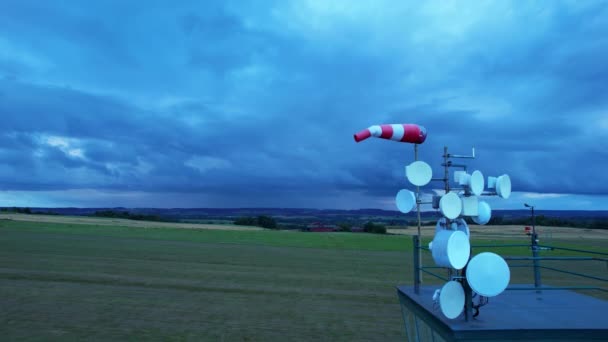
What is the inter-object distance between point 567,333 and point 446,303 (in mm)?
1409

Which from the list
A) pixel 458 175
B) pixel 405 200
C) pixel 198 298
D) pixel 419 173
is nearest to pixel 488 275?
pixel 458 175

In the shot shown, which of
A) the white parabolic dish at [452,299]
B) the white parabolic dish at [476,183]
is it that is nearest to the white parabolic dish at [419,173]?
the white parabolic dish at [476,183]

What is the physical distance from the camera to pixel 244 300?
13.8 metres

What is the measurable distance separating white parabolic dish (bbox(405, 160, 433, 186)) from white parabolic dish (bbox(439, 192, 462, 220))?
892 millimetres

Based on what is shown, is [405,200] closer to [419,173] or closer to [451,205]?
[419,173]

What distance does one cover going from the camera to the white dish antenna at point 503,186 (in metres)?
6.72

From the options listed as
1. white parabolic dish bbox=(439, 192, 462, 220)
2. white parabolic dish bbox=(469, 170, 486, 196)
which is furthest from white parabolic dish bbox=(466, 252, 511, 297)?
white parabolic dish bbox=(469, 170, 486, 196)

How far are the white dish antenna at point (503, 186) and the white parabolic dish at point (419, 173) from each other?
38.2 inches

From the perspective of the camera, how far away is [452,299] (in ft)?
17.3

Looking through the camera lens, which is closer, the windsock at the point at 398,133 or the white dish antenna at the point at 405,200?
the windsock at the point at 398,133

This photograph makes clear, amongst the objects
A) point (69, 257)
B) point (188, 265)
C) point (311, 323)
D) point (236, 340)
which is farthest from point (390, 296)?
point (69, 257)

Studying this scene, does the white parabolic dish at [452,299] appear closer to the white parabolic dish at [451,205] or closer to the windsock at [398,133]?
the white parabolic dish at [451,205]

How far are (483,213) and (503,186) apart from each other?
525 mm

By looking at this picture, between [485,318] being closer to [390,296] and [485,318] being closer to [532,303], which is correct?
[532,303]
